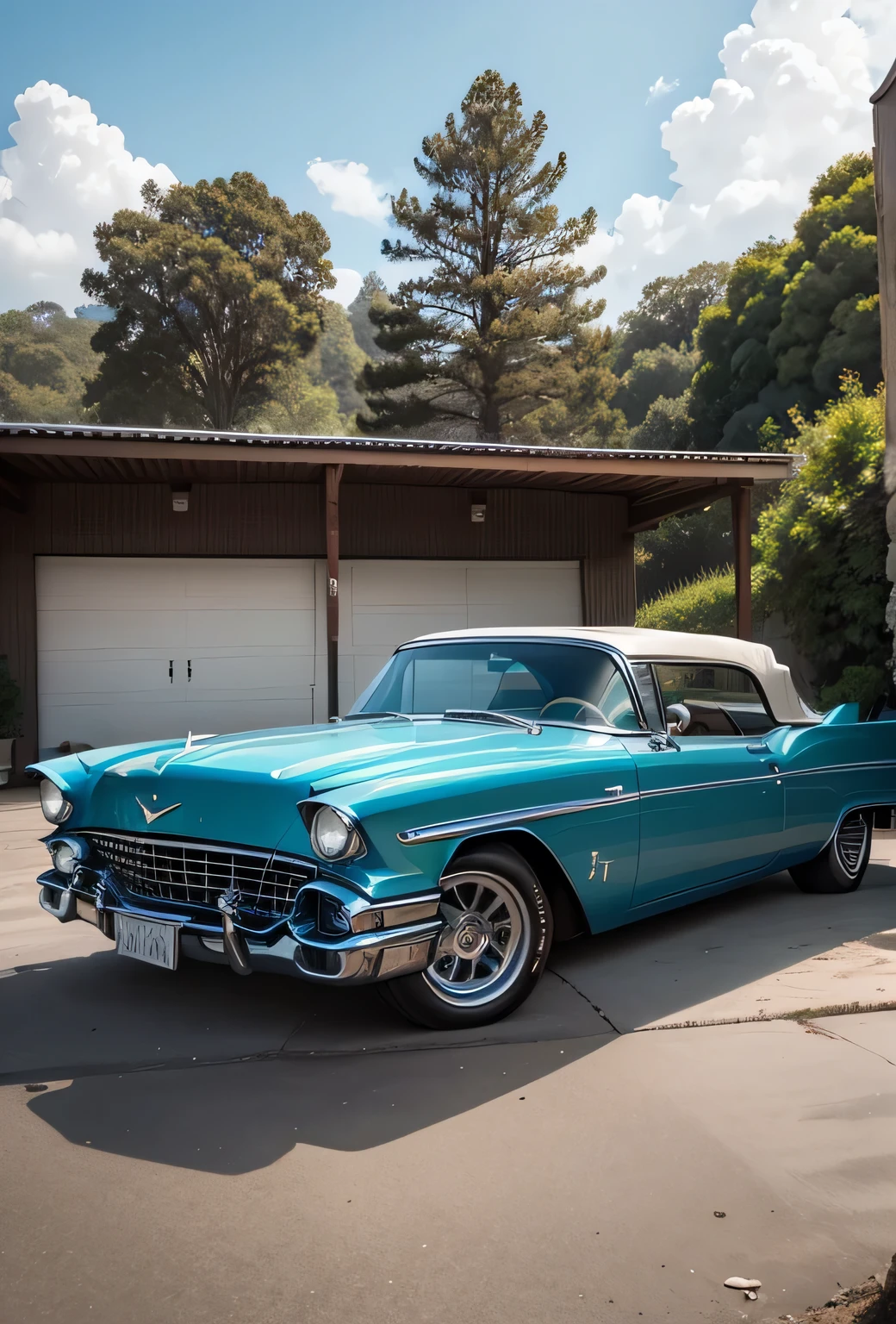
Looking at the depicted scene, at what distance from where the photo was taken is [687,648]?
4.75 metres

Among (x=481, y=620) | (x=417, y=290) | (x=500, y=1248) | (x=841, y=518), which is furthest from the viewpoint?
(x=417, y=290)

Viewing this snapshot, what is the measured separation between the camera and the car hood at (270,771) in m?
3.25

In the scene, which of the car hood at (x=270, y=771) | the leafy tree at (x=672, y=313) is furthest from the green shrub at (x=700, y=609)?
the leafy tree at (x=672, y=313)

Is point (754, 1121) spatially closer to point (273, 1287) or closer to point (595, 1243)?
point (595, 1243)

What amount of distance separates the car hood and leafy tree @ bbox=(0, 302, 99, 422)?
140ft

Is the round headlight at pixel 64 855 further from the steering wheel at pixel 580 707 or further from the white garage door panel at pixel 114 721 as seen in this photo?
the white garage door panel at pixel 114 721

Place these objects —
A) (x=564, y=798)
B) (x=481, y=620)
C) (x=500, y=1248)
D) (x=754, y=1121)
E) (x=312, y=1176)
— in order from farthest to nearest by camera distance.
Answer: (x=481, y=620) < (x=564, y=798) < (x=754, y=1121) < (x=312, y=1176) < (x=500, y=1248)

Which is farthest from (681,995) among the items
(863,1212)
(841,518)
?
(841,518)

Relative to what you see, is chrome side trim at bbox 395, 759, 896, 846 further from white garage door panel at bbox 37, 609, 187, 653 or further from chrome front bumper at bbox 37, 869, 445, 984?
white garage door panel at bbox 37, 609, 187, 653

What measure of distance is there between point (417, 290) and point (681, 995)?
3217 cm

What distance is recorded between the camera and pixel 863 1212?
2.31 m

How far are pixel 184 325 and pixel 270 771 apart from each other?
37.2m

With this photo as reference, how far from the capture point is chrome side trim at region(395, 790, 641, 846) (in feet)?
10.5

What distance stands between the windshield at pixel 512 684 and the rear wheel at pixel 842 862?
1.67 meters
